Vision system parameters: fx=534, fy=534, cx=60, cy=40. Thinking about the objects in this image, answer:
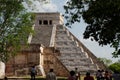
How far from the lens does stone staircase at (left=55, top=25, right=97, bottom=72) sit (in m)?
60.5

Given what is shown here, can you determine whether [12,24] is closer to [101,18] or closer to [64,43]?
[101,18]

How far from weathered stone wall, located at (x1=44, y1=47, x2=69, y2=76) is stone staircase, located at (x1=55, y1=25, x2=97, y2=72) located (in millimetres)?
1302

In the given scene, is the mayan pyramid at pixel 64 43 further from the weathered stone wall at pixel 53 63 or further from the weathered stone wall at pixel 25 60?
the weathered stone wall at pixel 25 60

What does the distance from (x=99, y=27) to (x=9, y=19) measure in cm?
840

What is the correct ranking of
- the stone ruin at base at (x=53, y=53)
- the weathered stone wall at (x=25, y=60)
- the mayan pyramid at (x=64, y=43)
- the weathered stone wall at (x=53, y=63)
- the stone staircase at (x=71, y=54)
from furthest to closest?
the mayan pyramid at (x=64, y=43) < the stone staircase at (x=71, y=54) < the weathered stone wall at (x=53, y=63) < the stone ruin at base at (x=53, y=53) < the weathered stone wall at (x=25, y=60)

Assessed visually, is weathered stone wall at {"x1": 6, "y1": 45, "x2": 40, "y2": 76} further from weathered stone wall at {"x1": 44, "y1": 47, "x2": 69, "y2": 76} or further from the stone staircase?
the stone staircase

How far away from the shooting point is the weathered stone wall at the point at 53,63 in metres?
57.3

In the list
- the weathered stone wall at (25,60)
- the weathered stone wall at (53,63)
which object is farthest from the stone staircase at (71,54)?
the weathered stone wall at (25,60)

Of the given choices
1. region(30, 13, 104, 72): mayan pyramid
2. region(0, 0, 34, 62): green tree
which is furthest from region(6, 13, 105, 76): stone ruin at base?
region(0, 0, 34, 62): green tree

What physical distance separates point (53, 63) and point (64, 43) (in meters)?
8.92

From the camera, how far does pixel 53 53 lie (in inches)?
2329

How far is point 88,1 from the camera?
99.7 ft

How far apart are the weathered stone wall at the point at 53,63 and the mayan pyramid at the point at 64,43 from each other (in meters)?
0.99

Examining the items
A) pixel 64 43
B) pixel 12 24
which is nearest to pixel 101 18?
pixel 12 24
